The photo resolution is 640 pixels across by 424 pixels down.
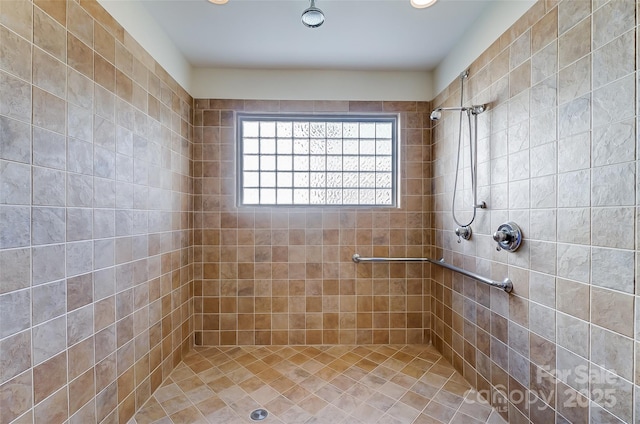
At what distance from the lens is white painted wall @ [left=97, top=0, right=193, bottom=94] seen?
4.62 feet

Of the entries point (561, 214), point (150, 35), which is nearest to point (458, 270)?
point (561, 214)

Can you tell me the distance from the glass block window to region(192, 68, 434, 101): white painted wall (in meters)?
0.20

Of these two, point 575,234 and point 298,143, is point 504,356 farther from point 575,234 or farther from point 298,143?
point 298,143

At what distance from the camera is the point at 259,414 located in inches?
59.2

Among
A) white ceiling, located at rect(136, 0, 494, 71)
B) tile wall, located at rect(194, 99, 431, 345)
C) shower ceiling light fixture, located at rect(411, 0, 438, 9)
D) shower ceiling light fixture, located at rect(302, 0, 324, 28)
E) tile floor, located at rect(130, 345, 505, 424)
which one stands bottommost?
tile floor, located at rect(130, 345, 505, 424)

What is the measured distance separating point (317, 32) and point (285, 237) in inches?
62.2

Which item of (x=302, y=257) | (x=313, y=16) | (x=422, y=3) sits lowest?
(x=302, y=257)

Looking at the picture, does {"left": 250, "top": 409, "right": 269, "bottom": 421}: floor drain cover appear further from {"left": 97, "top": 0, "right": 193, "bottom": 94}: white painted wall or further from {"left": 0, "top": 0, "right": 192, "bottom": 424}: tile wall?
{"left": 97, "top": 0, "right": 193, "bottom": 94}: white painted wall

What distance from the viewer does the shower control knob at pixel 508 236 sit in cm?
133

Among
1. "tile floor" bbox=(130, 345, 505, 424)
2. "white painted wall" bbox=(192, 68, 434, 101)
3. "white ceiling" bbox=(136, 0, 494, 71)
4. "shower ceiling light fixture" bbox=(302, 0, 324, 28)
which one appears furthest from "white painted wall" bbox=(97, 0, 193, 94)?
"tile floor" bbox=(130, 345, 505, 424)

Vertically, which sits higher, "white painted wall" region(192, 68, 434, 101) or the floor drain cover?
"white painted wall" region(192, 68, 434, 101)

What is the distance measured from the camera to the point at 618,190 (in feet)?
2.97

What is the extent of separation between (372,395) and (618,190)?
1.61m

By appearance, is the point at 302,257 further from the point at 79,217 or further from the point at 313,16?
the point at 313,16
